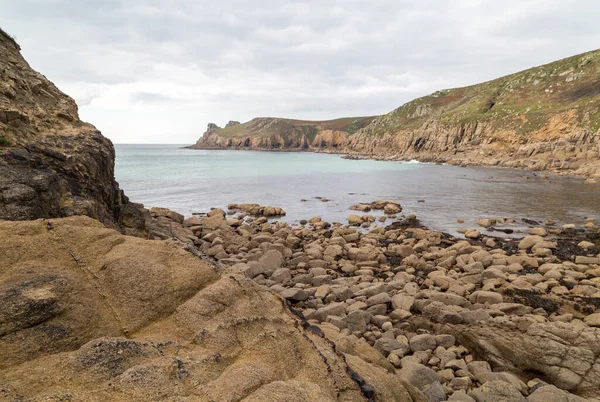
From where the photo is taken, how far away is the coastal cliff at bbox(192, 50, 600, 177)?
67938 mm

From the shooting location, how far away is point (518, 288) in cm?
1412

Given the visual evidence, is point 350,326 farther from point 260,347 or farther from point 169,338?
point 169,338

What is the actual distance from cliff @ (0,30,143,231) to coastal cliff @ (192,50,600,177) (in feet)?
221

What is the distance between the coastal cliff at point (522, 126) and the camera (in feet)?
223

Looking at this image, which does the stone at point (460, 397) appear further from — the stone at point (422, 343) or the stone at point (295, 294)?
the stone at point (295, 294)

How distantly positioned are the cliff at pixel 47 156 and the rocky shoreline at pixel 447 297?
498cm

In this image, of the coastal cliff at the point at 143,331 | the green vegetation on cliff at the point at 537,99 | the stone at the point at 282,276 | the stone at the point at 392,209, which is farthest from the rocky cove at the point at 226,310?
the green vegetation on cliff at the point at 537,99

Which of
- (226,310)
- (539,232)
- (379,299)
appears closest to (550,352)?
(379,299)

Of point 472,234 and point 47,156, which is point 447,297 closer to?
point 472,234

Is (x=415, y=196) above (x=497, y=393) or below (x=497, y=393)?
below

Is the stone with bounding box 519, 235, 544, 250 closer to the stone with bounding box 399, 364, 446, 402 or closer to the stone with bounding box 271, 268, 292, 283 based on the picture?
the stone with bounding box 271, 268, 292, 283

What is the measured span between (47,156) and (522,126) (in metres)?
98.7

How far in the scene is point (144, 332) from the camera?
5.02 meters

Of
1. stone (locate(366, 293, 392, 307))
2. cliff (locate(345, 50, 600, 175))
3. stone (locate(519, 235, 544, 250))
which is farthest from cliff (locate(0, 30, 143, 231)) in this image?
cliff (locate(345, 50, 600, 175))
